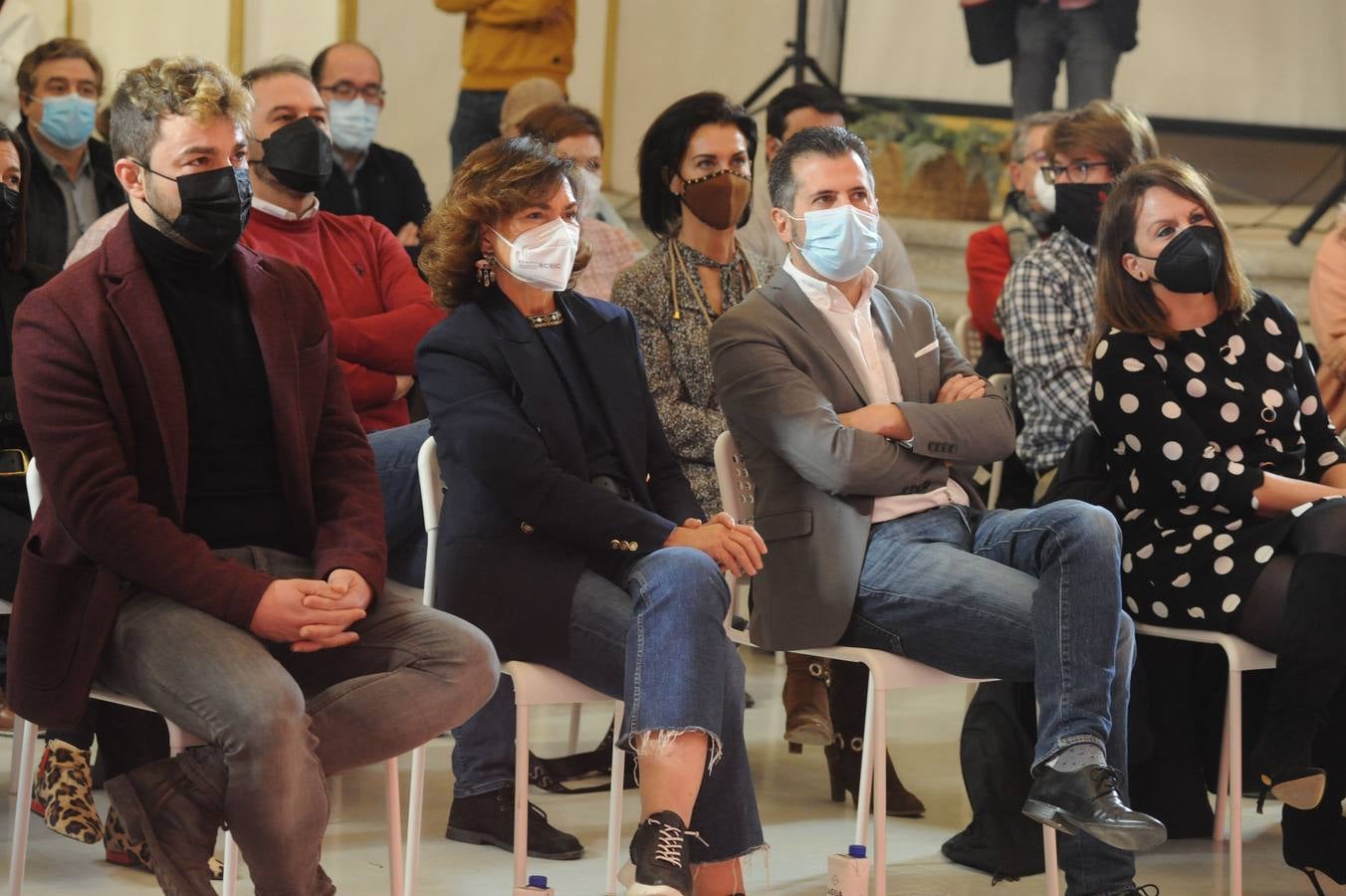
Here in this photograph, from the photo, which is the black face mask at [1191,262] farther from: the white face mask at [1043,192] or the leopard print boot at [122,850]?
the leopard print boot at [122,850]

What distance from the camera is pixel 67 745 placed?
3.35 m

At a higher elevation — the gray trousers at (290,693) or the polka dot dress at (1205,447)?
the polka dot dress at (1205,447)

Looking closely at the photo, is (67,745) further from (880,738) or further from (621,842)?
(880,738)

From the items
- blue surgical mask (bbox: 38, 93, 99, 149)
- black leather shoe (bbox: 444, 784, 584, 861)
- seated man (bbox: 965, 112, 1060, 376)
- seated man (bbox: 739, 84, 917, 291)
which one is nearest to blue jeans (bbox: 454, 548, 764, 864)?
black leather shoe (bbox: 444, 784, 584, 861)

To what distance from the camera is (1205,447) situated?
338cm

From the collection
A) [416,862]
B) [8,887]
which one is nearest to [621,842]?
[416,862]

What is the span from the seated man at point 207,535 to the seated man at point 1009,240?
2447mm

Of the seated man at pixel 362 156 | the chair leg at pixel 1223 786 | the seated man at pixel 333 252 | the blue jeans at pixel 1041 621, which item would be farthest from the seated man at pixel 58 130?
the chair leg at pixel 1223 786

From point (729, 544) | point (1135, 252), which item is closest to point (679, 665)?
point (729, 544)

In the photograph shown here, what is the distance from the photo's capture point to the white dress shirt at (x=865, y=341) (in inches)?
131

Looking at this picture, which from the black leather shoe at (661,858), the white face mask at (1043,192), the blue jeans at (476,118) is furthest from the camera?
the blue jeans at (476,118)

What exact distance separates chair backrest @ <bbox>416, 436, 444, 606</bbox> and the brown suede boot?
3.14 ft

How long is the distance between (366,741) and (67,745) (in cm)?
106

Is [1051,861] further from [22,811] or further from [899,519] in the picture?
[22,811]
